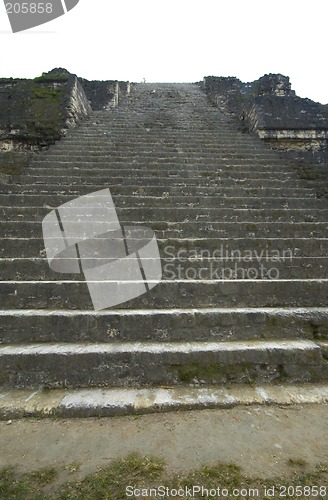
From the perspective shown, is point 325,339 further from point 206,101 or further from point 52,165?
point 206,101

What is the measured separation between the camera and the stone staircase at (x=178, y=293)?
2.12m

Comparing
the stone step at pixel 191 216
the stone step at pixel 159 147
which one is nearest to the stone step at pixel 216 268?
the stone step at pixel 191 216

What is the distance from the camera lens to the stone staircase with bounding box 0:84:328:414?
212 centimetres

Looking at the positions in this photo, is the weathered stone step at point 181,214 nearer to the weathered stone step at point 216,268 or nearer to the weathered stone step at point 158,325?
the weathered stone step at point 216,268

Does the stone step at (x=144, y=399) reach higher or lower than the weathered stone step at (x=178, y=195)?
lower

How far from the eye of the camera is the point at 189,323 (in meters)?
2.45

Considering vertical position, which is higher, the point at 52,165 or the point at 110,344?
the point at 52,165

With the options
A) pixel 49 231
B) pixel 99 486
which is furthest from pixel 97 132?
pixel 99 486

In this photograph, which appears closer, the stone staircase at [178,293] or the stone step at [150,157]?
the stone staircase at [178,293]

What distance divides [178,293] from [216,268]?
0.65m

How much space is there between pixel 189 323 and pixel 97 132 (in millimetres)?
6783

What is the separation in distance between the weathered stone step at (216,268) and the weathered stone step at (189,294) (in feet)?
1.06

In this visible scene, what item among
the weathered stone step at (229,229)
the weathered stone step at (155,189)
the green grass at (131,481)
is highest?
the weathered stone step at (155,189)

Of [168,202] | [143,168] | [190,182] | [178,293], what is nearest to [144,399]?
[178,293]
